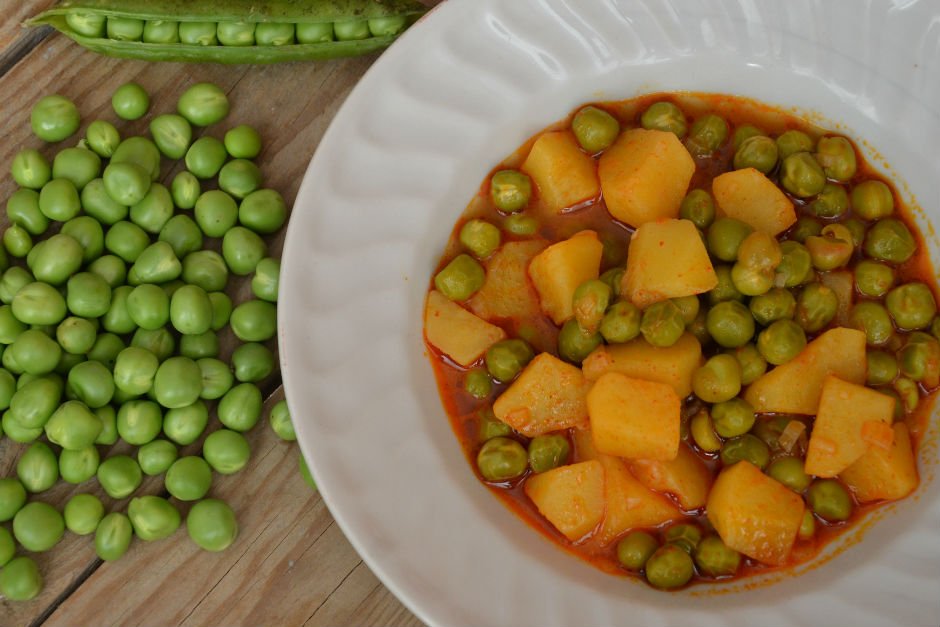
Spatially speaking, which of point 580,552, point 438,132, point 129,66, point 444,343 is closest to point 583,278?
point 444,343

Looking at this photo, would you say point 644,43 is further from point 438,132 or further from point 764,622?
point 764,622

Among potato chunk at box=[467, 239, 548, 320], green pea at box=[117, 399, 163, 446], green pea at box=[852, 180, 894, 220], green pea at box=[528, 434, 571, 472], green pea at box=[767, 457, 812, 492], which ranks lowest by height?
green pea at box=[117, 399, 163, 446]

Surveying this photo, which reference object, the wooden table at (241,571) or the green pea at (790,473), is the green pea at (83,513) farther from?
the green pea at (790,473)

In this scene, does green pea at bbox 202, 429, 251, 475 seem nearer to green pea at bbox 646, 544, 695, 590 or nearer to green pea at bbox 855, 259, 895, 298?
green pea at bbox 646, 544, 695, 590

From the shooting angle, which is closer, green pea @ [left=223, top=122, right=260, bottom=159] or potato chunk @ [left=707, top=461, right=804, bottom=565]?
potato chunk @ [left=707, top=461, right=804, bottom=565]

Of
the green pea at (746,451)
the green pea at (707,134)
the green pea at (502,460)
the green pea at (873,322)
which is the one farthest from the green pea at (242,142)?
the green pea at (873,322)

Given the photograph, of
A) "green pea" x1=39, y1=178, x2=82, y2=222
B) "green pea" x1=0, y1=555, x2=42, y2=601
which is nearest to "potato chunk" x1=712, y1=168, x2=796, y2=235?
"green pea" x1=39, y1=178, x2=82, y2=222

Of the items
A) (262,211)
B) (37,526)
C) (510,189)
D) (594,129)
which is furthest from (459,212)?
(37,526)
